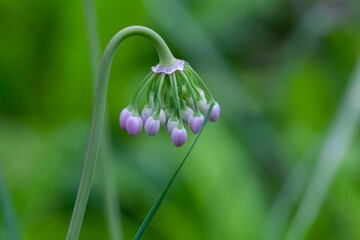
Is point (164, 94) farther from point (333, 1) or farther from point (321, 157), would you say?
point (333, 1)

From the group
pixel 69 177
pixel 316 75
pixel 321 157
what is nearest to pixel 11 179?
pixel 69 177

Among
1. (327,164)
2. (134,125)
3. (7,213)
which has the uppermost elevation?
(134,125)

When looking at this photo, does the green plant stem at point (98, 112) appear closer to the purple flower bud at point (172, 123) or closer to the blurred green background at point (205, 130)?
the purple flower bud at point (172, 123)

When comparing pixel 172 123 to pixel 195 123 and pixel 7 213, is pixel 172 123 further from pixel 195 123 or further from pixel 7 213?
pixel 7 213

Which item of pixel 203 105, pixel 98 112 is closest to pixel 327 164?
pixel 203 105

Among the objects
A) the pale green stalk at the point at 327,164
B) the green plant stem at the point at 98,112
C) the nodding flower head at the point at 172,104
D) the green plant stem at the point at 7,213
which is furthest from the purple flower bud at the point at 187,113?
the pale green stalk at the point at 327,164

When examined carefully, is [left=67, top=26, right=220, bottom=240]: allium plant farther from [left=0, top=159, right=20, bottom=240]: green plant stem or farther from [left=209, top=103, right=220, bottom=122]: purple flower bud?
[left=0, top=159, right=20, bottom=240]: green plant stem

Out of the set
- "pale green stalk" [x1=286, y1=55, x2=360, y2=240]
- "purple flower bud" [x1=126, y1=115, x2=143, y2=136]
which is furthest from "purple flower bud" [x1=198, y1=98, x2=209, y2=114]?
"pale green stalk" [x1=286, y1=55, x2=360, y2=240]

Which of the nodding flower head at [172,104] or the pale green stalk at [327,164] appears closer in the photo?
the nodding flower head at [172,104]
